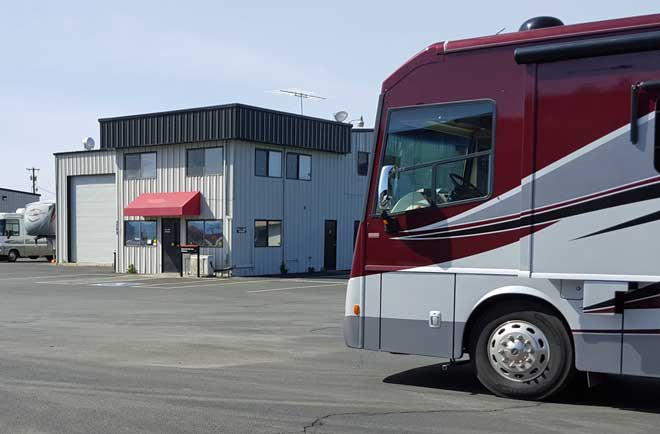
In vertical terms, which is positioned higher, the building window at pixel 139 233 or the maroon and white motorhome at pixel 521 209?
the maroon and white motorhome at pixel 521 209

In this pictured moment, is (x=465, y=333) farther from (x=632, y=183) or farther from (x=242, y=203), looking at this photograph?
(x=242, y=203)

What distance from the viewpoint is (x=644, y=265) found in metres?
6.59

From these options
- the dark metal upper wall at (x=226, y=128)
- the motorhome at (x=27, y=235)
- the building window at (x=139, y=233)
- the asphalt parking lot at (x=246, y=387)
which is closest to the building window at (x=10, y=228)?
the motorhome at (x=27, y=235)

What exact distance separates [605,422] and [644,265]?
1.39 meters

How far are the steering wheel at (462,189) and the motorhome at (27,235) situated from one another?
3875 centimetres

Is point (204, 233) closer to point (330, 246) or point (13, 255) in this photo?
point (330, 246)

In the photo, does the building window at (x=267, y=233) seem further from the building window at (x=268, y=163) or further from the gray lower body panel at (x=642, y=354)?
the gray lower body panel at (x=642, y=354)

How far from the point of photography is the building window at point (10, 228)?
44.2 metres

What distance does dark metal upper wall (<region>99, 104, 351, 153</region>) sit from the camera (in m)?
28.7

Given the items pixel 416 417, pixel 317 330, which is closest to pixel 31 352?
pixel 317 330

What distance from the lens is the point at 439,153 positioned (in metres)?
7.76

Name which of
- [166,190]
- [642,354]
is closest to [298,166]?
[166,190]

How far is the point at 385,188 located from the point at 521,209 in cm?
145

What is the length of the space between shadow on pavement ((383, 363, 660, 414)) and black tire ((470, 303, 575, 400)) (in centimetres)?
34
